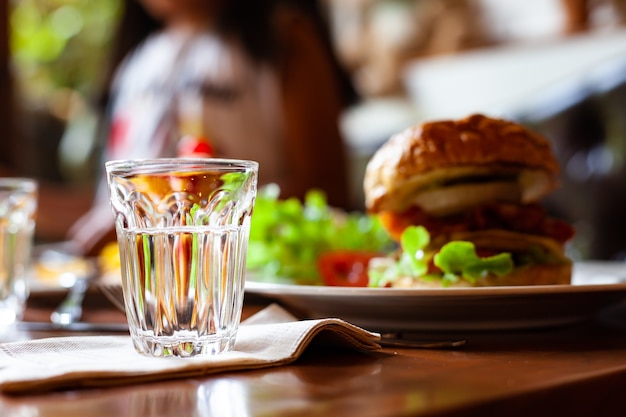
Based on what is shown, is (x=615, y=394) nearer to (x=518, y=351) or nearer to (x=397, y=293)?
(x=518, y=351)

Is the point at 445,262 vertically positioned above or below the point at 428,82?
below

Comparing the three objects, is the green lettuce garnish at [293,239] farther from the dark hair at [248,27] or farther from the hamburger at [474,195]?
the dark hair at [248,27]

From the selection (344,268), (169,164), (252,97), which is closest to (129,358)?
(169,164)

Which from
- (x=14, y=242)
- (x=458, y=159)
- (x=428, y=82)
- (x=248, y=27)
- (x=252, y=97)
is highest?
(x=248, y=27)

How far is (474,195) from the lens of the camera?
1137mm

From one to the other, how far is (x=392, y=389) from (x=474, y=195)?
600 mm

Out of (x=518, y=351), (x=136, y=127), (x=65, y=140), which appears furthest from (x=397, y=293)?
(x=65, y=140)

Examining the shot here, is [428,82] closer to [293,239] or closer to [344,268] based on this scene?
[293,239]

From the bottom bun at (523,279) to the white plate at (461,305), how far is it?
0.36ft

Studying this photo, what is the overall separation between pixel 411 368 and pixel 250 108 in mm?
2506

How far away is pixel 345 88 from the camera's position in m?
3.54

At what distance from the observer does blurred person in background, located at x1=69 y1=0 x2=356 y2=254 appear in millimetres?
3053

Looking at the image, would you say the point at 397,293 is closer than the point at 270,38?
Yes

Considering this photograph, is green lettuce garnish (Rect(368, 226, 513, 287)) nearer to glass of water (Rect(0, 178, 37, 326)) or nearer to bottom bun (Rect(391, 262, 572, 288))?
bottom bun (Rect(391, 262, 572, 288))
